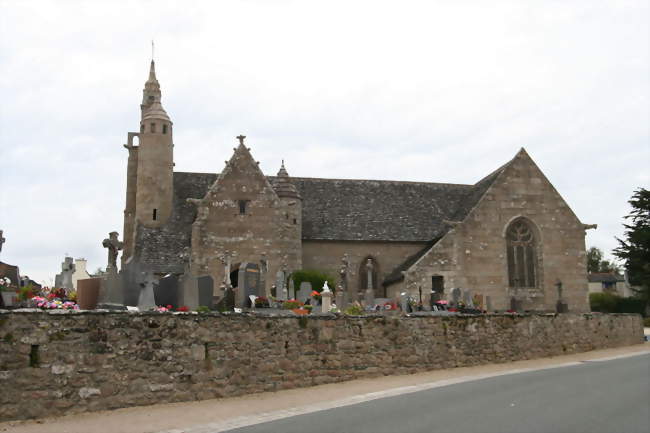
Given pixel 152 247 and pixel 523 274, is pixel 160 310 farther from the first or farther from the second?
pixel 523 274

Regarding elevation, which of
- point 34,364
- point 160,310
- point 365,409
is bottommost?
point 365,409

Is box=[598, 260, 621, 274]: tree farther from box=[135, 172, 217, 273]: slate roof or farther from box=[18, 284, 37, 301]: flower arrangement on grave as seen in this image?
box=[18, 284, 37, 301]: flower arrangement on grave

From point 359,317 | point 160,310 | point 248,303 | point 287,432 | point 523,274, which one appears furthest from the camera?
point 523,274

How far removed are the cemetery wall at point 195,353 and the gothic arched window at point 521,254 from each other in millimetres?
14387

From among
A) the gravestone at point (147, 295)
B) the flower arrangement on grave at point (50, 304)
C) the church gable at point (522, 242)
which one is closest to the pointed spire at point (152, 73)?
the church gable at point (522, 242)

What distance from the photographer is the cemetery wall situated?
11.1 metres

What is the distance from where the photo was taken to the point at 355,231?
33875 millimetres

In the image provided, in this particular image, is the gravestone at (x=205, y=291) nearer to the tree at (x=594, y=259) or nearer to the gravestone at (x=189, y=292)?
the gravestone at (x=189, y=292)

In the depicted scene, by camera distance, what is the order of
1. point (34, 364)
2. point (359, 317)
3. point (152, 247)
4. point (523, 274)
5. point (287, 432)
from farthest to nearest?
1. point (523, 274)
2. point (152, 247)
3. point (359, 317)
4. point (34, 364)
5. point (287, 432)

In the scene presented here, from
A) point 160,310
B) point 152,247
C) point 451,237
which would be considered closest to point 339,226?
point 451,237

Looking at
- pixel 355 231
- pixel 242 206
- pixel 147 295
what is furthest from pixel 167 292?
pixel 355 231

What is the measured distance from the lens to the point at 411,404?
39.8ft

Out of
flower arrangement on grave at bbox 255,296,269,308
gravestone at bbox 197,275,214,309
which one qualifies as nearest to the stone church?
flower arrangement on grave at bbox 255,296,269,308

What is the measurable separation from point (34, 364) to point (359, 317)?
7555 mm
